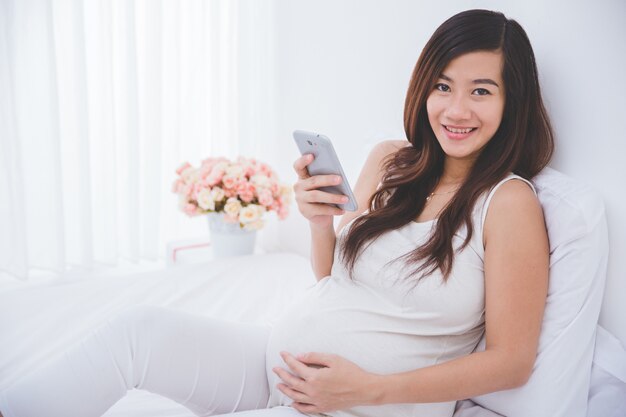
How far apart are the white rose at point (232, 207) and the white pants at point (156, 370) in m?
0.96

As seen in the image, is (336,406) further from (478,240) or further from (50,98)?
(50,98)

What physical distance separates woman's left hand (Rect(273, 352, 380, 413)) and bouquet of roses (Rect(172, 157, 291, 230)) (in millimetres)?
1180

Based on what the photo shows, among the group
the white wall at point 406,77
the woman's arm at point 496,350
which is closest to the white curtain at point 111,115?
the white wall at point 406,77

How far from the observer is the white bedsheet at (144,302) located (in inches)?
52.7

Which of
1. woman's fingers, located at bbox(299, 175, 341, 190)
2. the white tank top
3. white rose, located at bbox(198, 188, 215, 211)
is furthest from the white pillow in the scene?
white rose, located at bbox(198, 188, 215, 211)

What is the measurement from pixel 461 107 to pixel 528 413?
625 millimetres

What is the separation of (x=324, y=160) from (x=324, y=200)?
0.32ft

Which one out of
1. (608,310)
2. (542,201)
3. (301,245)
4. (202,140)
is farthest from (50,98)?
(608,310)

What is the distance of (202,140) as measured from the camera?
8.96 feet

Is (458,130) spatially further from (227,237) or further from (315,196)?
(227,237)

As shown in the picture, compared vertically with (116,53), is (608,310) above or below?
below

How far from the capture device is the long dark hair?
107 centimetres

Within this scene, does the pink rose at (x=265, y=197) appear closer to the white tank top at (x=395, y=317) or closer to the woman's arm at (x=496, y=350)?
the white tank top at (x=395, y=317)

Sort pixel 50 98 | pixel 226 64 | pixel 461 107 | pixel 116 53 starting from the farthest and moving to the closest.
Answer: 1. pixel 226 64
2. pixel 116 53
3. pixel 50 98
4. pixel 461 107
